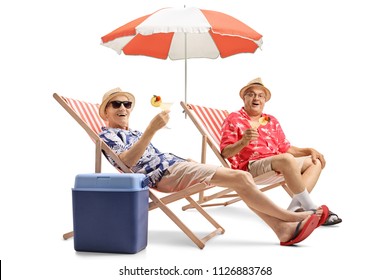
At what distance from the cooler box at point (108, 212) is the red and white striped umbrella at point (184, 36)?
52.6 inches

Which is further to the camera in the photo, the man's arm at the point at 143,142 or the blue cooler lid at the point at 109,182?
the man's arm at the point at 143,142

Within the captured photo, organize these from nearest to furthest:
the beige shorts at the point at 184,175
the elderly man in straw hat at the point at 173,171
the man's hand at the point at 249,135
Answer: the elderly man in straw hat at the point at 173,171, the beige shorts at the point at 184,175, the man's hand at the point at 249,135

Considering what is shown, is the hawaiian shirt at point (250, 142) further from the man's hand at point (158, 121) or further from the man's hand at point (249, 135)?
the man's hand at point (158, 121)

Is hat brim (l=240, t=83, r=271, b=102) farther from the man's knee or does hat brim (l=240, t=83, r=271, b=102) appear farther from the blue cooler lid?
the blue cooler lid

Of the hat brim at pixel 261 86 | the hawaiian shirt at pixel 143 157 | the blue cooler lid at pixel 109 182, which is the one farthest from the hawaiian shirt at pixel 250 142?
the blue cooler lid at pixel 109 182

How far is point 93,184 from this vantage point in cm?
418

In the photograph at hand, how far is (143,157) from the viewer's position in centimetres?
466

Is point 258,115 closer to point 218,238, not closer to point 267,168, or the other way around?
point 267,168

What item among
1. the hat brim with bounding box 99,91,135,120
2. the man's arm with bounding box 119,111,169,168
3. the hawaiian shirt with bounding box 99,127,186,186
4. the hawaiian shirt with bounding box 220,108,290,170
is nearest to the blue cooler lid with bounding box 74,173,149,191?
the man's arm with bounding box 119,111,169,168

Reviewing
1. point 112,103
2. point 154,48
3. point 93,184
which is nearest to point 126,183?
point 93,184

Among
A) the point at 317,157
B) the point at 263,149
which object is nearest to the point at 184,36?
the point at 263,149

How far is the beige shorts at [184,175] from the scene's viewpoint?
14.5 ft

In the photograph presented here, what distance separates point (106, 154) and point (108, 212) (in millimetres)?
620

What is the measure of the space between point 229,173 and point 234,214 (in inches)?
64.9
